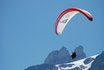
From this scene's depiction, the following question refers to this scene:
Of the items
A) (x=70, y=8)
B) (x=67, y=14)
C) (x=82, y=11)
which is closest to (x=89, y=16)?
(x=82, y=11)

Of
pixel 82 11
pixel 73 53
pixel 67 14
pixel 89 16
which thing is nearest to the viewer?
pixel 89 16

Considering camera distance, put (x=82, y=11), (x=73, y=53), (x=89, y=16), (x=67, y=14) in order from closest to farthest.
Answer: (x=89, y=16) < (x=82, y=11) < (x=73, y=53) < (x=67, y=14)

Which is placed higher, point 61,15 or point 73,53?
point 61,15

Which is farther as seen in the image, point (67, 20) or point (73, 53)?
point (67, 20)

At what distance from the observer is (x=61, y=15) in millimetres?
38750

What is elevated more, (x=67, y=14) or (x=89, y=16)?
(x=67, y=14)

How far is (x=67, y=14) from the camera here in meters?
38.6

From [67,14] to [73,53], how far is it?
26.1 feet

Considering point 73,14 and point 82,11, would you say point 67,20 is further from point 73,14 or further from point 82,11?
point 82,11

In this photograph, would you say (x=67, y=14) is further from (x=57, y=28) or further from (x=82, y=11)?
(x=82, y=11)

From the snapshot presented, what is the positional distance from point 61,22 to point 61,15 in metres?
1.54

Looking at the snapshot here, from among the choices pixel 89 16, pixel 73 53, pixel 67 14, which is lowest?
pixel 73 53

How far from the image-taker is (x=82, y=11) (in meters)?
32.0

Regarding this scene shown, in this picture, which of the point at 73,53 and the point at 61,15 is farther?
the point at 61,15
